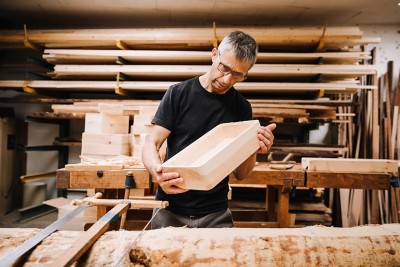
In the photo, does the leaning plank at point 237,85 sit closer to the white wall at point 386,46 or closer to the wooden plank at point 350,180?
the white wall at point 386,46

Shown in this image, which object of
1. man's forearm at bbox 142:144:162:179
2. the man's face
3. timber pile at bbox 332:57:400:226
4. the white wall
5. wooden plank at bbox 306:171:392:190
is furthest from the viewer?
the white wall

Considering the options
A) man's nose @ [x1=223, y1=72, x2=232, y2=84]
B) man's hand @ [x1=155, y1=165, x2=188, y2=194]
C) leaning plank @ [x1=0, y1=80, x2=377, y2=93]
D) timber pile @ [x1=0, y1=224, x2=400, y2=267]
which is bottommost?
timber pile @ [x1=0, y1=224, x2=400, y2=267]

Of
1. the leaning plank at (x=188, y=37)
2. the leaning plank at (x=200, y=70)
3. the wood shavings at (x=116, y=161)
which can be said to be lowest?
the wood shavings at (x=116, y=161)

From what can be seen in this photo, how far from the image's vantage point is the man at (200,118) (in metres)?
1.58

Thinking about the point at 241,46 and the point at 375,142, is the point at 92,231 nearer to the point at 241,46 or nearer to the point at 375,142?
the point at 241,46

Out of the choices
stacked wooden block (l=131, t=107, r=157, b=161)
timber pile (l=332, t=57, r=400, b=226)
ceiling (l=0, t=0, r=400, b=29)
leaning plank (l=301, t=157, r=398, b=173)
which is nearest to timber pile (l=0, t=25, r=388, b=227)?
ceiling (l=0, t=0, r=400, b=29)

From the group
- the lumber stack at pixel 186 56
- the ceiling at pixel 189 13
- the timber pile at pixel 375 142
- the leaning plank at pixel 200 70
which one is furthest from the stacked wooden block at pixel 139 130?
the timber pile at pixel 375 142

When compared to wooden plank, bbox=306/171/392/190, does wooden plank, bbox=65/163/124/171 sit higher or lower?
higher

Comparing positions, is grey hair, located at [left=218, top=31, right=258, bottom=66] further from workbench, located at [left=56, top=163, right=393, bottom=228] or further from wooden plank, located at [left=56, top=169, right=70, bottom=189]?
wooden plank, located at [left=56, top=169, right=70, bottom=189]

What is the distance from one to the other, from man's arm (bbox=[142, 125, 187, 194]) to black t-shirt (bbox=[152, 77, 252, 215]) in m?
0.07

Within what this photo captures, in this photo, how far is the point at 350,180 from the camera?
8.14 ft

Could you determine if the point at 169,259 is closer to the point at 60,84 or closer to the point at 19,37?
the point at 60,84

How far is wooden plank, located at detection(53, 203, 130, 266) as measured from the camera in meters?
0.85

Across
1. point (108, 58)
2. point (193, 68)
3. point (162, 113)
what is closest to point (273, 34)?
point (193, 68)
